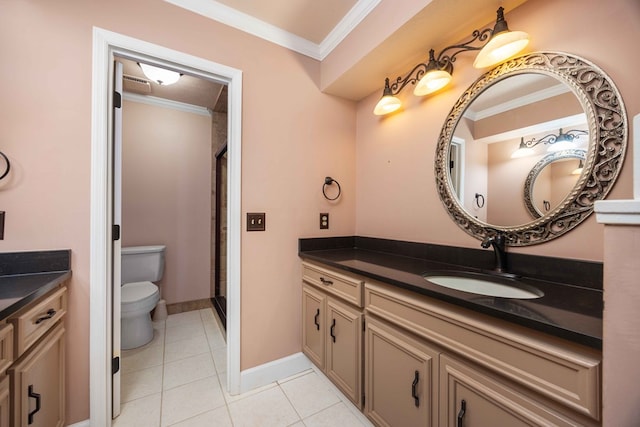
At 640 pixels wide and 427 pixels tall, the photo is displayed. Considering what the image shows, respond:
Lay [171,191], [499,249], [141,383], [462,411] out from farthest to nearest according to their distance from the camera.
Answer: [171,191], [141,383], [499,249], [462,411]

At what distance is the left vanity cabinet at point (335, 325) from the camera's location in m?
1.29

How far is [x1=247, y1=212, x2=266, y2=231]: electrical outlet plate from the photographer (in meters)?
1.63

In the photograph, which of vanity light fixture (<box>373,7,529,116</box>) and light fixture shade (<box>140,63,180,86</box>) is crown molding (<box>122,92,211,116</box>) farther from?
vanity light fixture (<box>373,7,529,116</box>)

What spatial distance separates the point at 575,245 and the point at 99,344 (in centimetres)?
225

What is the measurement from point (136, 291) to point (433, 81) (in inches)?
111

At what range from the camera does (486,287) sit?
116 centimetres

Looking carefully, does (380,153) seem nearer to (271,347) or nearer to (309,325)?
(309,325)

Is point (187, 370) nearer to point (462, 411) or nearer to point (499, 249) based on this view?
point (462, 411)

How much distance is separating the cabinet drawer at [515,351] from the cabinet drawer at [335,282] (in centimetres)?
28

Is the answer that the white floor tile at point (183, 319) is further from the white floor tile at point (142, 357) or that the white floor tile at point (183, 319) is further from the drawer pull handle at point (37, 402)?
the drawer pull handle at point (37, 402)

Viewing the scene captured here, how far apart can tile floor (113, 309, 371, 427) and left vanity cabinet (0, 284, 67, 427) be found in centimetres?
43

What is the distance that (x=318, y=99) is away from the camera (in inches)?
75.3

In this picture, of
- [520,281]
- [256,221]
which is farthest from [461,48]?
[256,221]

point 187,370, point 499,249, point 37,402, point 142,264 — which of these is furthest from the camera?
point 142,264
